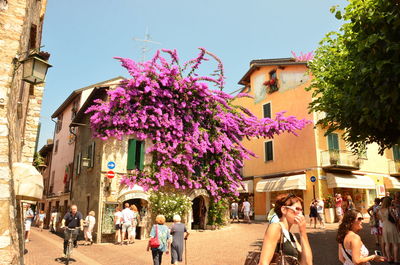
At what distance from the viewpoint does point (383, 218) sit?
27.6 ft

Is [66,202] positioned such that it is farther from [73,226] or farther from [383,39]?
[383,39]

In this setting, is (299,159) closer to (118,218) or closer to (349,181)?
(349,181)

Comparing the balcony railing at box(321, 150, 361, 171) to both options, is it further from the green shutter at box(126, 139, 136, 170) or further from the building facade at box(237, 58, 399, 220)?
the green shutter at box(126, 139, 136, 170)

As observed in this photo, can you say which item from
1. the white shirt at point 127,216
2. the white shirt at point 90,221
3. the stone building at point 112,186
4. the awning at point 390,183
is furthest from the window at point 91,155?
the awning at point 390,183

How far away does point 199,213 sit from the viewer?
19.2m

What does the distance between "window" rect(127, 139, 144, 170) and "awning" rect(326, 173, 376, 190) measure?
518 inches

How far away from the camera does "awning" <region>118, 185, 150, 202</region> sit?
16.0 m

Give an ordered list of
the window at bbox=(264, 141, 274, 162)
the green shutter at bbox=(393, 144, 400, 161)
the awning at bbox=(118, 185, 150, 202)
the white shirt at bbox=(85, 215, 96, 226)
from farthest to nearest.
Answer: the green shutter at bbox=(393, 144, 400, 161)
the window at bbox=(264, 141, 274, 162)
the awning at bbox=(118, 185, 150, 202)
the white shirt at bbox=(85, 215, 96, 226)

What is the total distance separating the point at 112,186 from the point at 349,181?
16207 mm

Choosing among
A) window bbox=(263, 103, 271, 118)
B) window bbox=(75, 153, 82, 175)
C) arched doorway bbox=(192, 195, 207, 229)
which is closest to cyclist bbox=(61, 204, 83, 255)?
arched doorway bbox=(192, 195, 207, 229)

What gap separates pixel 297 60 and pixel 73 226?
21.7m

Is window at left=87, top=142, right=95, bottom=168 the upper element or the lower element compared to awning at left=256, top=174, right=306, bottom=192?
upper

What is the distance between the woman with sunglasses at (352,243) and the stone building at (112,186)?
41.7 feet

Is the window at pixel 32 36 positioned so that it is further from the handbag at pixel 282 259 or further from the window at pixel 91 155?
the handbag at pixel 282 259
